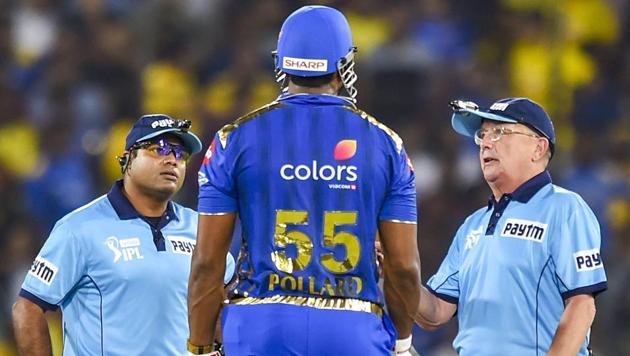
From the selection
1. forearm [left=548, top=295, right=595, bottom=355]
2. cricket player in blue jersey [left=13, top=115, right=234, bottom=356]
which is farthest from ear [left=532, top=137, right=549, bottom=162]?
cricket player in blue jersey [left=13, top=115, right=234, bottom=356]

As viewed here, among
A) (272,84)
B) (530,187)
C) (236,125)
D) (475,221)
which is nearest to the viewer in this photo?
(236,125)

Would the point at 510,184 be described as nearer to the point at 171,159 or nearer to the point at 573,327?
the point at 573,327

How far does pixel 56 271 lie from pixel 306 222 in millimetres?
1819

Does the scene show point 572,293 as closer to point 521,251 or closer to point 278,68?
point 521,251

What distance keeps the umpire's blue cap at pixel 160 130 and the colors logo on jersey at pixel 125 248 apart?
0.48 meters

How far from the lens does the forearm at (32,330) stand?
6.21 m

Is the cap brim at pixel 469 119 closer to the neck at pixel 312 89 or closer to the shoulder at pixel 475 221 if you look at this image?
the shoulder at pixel 475 221

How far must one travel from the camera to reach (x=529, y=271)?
5707 mm

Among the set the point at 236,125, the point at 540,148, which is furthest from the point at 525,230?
the point at 236,125

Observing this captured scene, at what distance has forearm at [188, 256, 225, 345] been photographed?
4.89 metres

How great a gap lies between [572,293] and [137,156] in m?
2.21

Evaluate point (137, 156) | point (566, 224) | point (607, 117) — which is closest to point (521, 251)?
Answer: point (566, 224)

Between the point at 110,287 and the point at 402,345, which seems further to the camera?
the point at 110,287

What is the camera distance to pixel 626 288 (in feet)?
30.3
